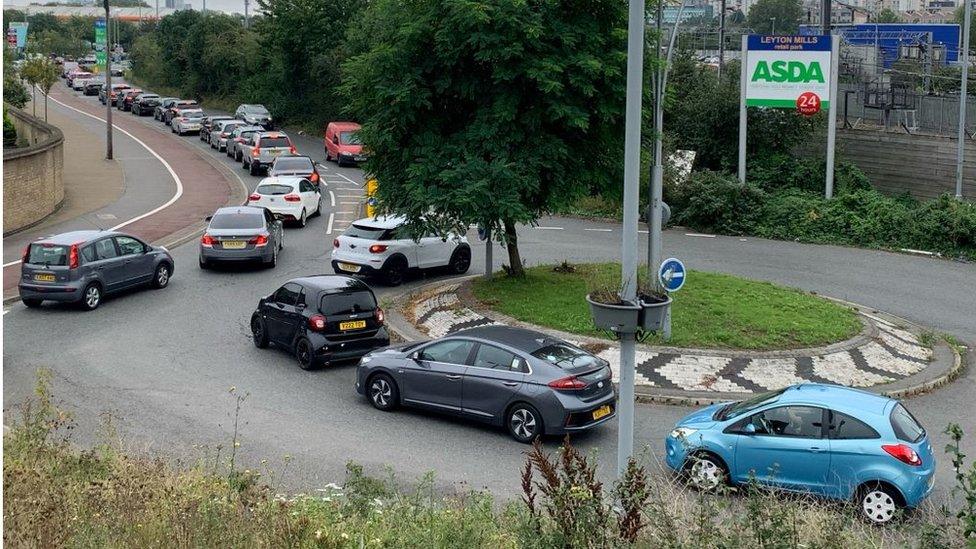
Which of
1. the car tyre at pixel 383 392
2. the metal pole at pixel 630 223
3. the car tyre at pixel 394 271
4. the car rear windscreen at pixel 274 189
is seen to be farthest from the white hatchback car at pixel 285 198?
the metal pole at pixel 630 223

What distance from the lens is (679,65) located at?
38219 millimetres

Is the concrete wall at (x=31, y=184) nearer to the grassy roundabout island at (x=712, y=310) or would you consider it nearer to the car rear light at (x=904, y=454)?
the grassy roundabout island at (x=712, y=310)

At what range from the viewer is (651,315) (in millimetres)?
9977

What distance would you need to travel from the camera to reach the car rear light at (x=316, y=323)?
55.6ft

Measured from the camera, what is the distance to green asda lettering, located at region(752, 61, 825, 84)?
1244 inches

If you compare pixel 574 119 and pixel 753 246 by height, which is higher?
pixel 574 119

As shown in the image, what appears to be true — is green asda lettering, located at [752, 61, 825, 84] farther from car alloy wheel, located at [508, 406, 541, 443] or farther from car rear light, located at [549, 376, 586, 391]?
car alloy wheel, located at [508, 406, 541, 443]

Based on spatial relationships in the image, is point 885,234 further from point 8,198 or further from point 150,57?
point 150,57

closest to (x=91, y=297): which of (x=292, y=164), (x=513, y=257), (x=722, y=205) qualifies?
(x=513, y=257)

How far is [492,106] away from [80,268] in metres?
8.18

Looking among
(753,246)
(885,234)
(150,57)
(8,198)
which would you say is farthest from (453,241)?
(150,57)

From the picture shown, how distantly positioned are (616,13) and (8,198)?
19055mm

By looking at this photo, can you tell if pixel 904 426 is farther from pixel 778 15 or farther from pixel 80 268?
pixel 778 15

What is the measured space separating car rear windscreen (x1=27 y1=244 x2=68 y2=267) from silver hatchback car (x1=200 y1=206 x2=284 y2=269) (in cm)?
406
